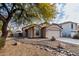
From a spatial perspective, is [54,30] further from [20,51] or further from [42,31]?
[20,51]

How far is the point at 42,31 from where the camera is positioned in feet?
5.84

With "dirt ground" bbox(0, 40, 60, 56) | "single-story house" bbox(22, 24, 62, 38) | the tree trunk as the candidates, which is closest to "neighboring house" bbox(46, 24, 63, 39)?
"single-story house" bbox(22, 24, 62, 38)

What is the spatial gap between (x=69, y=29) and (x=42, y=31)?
26 cm

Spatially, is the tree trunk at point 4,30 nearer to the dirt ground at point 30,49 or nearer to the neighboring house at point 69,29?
the dirt ground at point 30,49

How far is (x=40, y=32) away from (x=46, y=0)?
0.32 metres

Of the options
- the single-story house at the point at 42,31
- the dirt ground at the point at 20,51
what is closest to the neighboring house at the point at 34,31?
the single-story house at the point at 42,31

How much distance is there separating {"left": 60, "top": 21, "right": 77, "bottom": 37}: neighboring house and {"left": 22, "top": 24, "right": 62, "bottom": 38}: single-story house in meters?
0.04

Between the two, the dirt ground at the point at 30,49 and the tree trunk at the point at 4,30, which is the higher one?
the tree trunk at the point at 4,30

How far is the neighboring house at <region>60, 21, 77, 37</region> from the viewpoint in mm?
1742

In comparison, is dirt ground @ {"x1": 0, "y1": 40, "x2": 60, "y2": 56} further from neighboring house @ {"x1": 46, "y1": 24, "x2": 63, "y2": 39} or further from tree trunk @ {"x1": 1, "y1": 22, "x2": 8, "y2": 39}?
neighboring house @ {"x1": 46, "y1": 24, "x2": 63, "y2": 39}

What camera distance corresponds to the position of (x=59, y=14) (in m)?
1.76

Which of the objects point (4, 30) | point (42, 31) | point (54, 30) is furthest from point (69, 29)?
point (4, 30)

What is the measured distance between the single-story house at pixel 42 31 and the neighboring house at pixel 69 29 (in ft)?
0.14

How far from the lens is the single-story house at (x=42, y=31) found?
A: 5.79 feet
